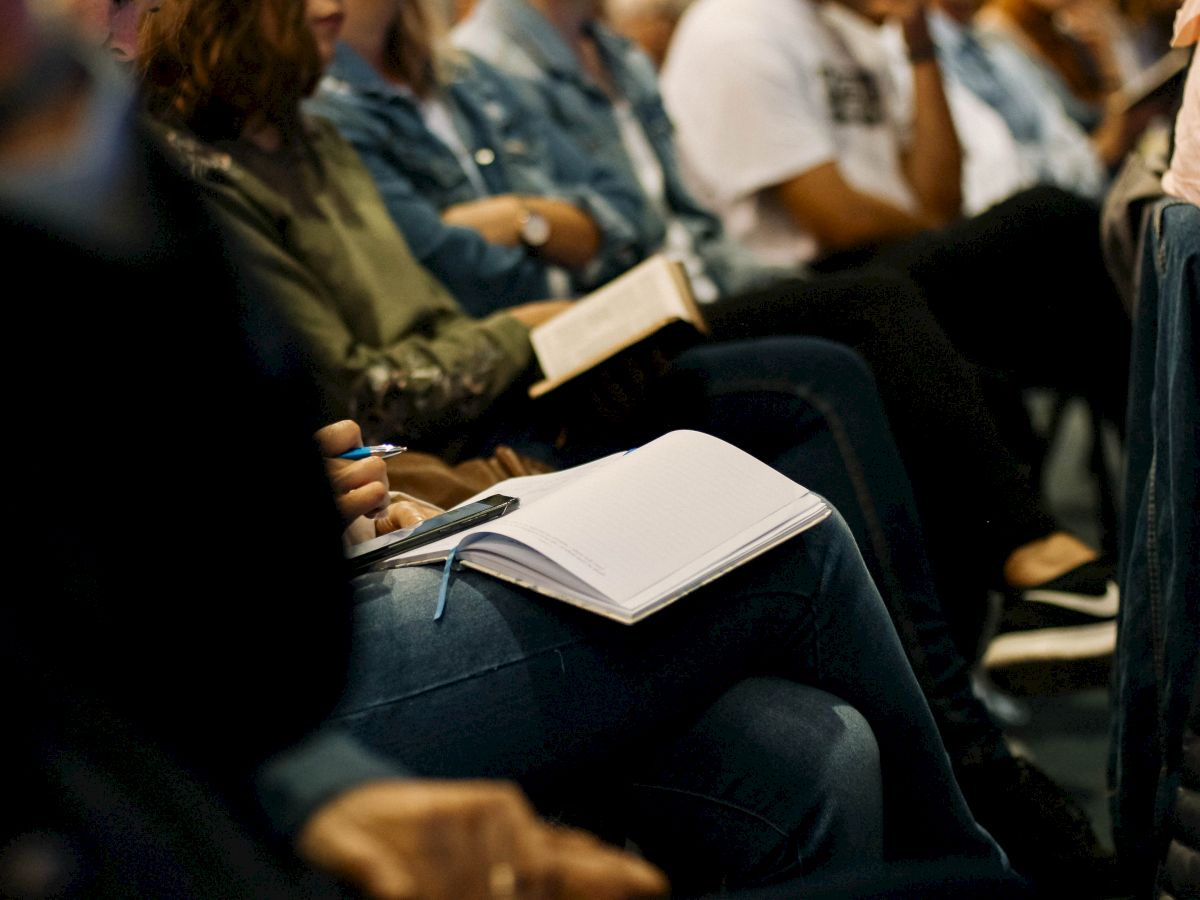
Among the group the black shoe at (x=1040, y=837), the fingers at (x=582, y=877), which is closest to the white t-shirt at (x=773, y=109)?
the black shoe at (x=1040, y=837)

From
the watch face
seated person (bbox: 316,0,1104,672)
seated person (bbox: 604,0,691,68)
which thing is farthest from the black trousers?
seated person (bbox: 604,0,691,68)

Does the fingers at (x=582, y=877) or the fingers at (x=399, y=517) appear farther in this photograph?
the fingers at (x=399, y=517)

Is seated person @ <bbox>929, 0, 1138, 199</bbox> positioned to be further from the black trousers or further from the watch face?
the watch face

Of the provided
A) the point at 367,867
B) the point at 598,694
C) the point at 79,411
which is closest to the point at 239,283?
the point at 79,411

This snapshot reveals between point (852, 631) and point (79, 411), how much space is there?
608 mm

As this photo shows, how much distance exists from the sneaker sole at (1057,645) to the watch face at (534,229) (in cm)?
84

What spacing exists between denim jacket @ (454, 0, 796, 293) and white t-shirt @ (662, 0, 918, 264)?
80mm

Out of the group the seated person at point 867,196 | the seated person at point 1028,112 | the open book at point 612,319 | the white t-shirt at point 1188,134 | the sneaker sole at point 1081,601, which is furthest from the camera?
the seated person at point 1028,112

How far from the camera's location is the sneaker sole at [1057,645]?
1.53m

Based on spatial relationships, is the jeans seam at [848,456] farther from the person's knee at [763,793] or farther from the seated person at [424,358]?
the person's knee at [763,793]

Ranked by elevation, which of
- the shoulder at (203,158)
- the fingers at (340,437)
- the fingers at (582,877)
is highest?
A: the shoulder at (203,158)

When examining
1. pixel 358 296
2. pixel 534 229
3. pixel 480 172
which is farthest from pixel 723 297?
pixel 358 296

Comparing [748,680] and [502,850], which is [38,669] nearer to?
[502,850]

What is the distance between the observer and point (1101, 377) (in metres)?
2.26
